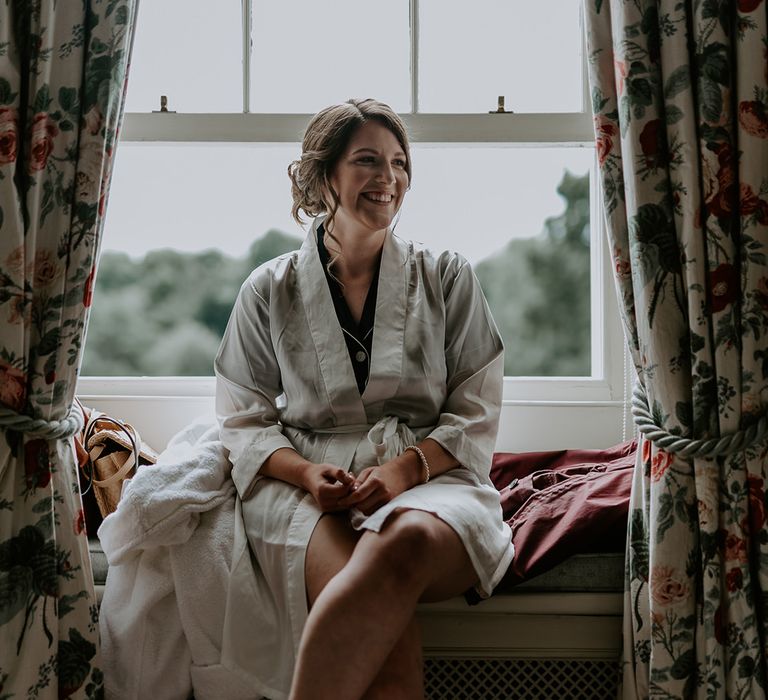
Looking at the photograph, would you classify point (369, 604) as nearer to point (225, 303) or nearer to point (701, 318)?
point (701, 318)

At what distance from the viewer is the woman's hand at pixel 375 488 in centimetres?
164

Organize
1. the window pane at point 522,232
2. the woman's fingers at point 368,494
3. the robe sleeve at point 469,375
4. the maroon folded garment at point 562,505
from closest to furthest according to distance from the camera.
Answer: the woman's fingers at point 368,494 → the maroon folded garment at point 562,505 → the robe sleeve at point 469,375 → the window pane at point 522,232

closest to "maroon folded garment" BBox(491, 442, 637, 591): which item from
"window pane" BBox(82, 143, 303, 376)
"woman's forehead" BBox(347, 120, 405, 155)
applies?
"woman's forehead" BBox(347, 120, 405, 155)

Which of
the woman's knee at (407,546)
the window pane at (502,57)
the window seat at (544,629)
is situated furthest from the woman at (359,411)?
the window pane at (502,57)

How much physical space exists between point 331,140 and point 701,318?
909mm

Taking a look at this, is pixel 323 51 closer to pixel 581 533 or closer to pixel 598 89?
pixel 598 89

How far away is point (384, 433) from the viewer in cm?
183

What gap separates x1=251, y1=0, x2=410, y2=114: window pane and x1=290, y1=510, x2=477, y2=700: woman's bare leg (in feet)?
4.25

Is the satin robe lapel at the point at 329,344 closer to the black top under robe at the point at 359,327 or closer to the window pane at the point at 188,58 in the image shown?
the black top under robe at the point at 359,327

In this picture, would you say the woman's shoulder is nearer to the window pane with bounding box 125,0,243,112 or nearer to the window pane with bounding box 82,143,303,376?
the window pane with bounding box 82,143,303,376

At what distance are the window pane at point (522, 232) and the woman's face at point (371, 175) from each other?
44 centimetres

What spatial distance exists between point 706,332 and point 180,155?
1.55 metres

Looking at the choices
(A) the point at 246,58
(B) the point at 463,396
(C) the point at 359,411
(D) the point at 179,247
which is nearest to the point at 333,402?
(C) the point at 359,411

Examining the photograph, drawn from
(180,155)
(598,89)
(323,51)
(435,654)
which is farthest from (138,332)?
(598,89)
